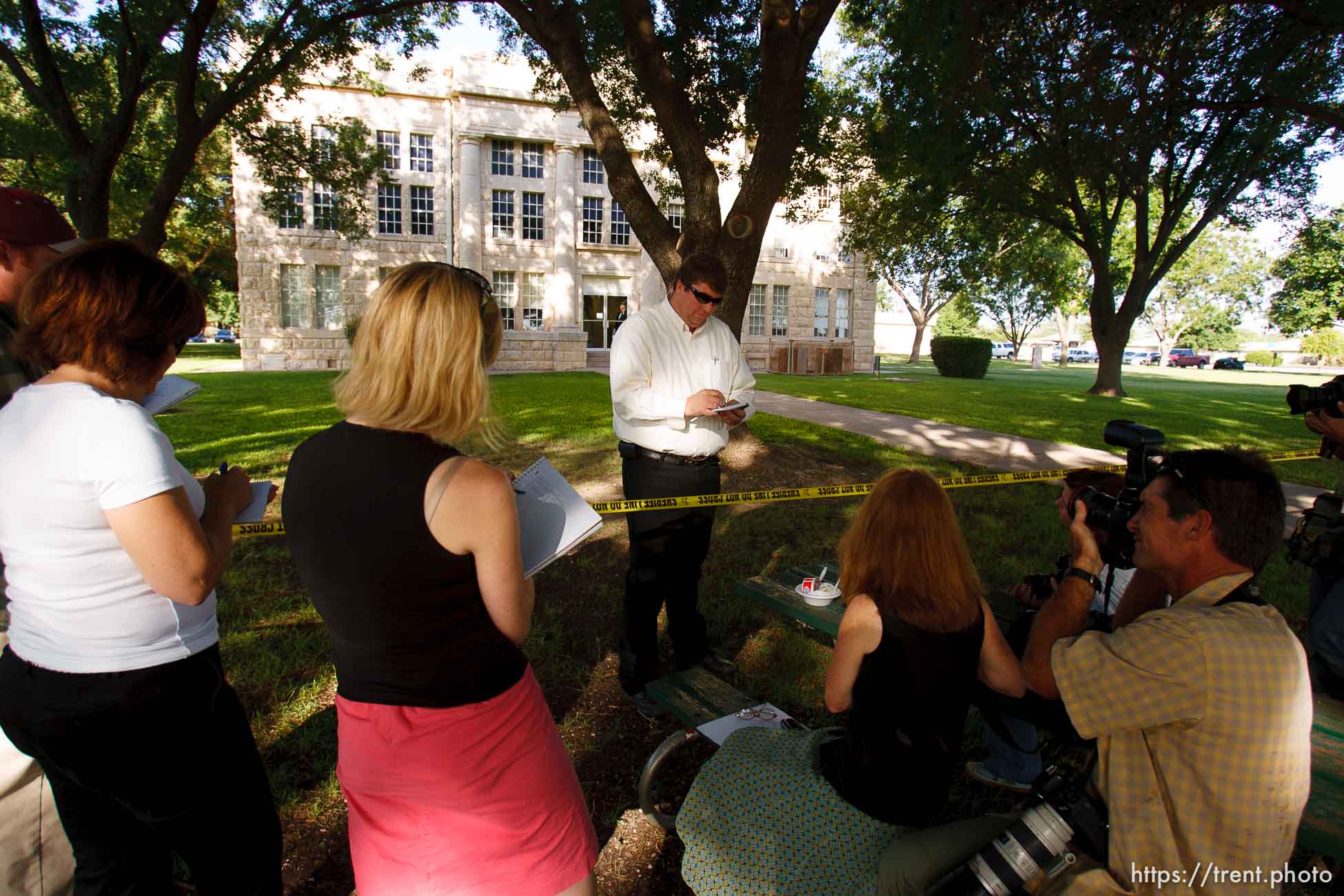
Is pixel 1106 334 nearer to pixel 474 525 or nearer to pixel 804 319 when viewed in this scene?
pixel 804 319

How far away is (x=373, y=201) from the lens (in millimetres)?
28734

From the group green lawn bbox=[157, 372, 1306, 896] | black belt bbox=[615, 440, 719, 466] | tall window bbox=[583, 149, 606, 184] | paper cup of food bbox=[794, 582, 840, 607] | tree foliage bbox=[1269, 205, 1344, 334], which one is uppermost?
tall window bbox=[583, 149, 606, 184]

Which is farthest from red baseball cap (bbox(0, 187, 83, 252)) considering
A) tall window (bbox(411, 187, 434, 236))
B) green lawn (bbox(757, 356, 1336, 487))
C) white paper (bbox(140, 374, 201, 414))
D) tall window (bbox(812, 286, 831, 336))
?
tall window (bbox(812, 286, 831, 336))

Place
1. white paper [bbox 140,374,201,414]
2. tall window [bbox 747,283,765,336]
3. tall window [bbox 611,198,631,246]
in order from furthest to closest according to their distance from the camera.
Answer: tall window [bbox 747,283,765,336]
tall window [bbox 611,198,631,246]
white paper [bbox 140,374,201,414]

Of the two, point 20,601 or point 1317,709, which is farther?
point 1317,709

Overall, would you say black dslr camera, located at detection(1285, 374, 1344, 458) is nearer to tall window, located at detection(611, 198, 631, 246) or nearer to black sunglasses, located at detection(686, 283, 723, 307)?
black sunglasses, located at detection(686, 283, 723, 307)

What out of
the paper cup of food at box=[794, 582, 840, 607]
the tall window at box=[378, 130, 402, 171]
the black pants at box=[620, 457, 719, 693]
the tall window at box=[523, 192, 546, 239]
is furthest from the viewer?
the tall window at box=[523, 192, 546, 239]

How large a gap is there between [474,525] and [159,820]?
1.11 m

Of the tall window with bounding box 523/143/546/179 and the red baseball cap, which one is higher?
the tall window with bounding box 523/143/546/179

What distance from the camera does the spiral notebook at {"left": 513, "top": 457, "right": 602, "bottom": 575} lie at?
168 centimetres

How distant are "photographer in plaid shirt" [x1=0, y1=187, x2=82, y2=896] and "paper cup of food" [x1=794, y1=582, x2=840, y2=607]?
2716 millimetres

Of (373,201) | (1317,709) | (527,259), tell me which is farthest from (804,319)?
(1317,709)

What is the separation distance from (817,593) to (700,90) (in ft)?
27.0

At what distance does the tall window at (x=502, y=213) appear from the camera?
95.9 ft
